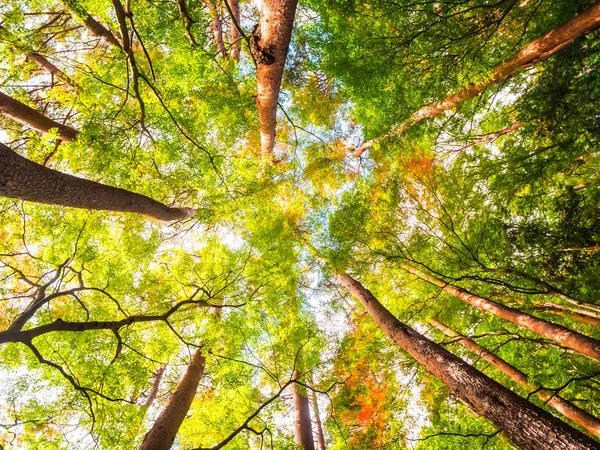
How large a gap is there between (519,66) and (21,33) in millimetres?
7181

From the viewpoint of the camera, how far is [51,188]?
3.28m

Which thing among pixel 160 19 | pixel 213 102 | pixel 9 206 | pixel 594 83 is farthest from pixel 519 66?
pixel 9 206

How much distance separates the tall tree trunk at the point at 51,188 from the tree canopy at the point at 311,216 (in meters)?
0.03

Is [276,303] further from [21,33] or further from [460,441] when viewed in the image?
[21,33]

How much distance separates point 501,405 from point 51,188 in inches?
216

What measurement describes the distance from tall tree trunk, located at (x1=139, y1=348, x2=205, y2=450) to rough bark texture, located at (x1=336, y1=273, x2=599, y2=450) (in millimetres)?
4829

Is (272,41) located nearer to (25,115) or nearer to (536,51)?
(536,51)

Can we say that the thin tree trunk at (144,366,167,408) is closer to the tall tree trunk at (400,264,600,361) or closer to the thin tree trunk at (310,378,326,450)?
the thin tree trunk at (310,378,326,450)

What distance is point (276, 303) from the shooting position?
7.69 metres

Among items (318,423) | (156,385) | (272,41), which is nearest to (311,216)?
(272,41)

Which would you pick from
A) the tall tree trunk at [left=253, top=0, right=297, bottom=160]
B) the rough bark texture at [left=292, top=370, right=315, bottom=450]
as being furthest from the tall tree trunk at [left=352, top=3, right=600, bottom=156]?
the rough bark texture at [left=292, top=370, right=315, bottom=450]

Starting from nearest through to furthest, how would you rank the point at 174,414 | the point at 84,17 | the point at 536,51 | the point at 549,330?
the point at 84,17 → the point at 536,51 → the point at 549,330 → the point at 174,414

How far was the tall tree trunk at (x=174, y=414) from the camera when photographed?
5516 millimetres

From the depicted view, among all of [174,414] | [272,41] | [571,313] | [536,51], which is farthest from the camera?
[174,414]
